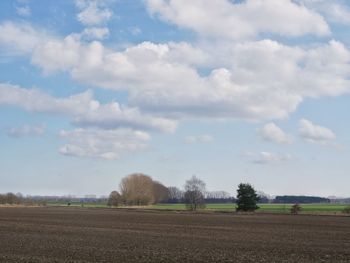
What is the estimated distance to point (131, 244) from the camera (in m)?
33.7

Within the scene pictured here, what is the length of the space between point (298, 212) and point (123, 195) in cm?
9438

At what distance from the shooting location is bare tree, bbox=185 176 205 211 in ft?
531

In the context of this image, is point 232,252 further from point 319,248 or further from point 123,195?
point 123,195

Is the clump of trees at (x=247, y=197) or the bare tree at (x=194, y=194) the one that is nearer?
the clump of trees at (x=247, y=197)

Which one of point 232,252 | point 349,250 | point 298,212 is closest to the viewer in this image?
point 232,252

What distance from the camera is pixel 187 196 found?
166250 millimetres

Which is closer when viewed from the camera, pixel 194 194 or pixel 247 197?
pixel 247 197

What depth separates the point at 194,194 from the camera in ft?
541

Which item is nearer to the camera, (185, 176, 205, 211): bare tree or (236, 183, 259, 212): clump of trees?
(236, 183, 259, 212): clump of trees

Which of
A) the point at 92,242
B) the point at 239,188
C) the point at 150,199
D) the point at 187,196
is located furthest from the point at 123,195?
the point at 92,242

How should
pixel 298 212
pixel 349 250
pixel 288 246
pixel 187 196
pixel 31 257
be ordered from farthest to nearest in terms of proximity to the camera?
1. pixel 187 196
2. pixel 298 212
3. pixel 288 246
4. pixel 349 250
5. pixel 31 257

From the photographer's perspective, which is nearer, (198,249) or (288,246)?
(198,249)

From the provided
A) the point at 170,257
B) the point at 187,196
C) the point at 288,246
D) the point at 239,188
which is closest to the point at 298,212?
the point at 239,188

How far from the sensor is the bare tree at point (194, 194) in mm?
161875
